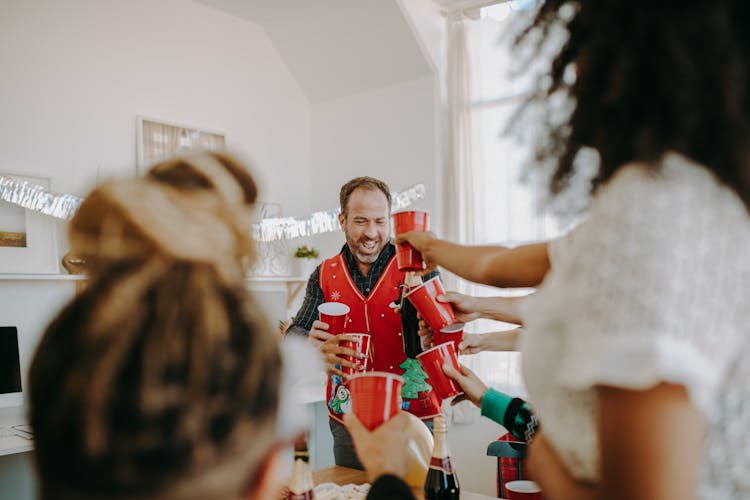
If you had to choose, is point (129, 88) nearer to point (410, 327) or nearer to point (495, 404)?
point (410, 327)

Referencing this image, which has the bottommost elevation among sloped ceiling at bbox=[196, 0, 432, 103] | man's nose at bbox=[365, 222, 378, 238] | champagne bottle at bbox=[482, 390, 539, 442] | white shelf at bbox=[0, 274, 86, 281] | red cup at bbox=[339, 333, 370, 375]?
champagne bottle at bbox=[482, 390, 539, 442]

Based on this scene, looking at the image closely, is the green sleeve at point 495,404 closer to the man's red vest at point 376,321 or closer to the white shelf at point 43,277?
the man's red vest at point 376,321

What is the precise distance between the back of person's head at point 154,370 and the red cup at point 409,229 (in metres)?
1.04

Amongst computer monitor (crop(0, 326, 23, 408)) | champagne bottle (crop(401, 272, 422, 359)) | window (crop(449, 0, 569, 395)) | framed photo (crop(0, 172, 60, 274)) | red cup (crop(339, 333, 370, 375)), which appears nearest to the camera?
red cup (crop(339, 333, 370, 375))

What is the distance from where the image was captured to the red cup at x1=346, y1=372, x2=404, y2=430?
1.14 meters

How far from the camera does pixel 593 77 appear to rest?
72 cm

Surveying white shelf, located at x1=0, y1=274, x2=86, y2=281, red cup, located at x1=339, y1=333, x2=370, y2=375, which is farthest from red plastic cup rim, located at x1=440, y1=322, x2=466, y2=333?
white shelf, located at x1=0, y1=274, x2=86, y2=281

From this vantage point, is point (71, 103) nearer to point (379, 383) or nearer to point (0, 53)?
point (0, 53)

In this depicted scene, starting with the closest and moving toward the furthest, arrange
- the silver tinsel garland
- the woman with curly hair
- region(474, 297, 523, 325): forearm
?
1. the woman with curly hair
2. region(474, 297, 523, 325): forearm
3. the silver tinsel garland

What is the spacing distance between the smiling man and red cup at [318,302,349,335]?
1.68 feet

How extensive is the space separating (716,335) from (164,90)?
4370 mm

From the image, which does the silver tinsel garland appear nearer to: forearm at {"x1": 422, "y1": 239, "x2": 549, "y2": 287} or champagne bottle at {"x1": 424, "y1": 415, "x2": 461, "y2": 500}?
champagne bottle at {"x1": 424, "y1": 415, "x2": 461, "y2": 500}

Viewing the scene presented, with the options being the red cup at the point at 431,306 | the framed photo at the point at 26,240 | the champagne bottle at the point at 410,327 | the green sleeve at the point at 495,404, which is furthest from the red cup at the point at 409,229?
the framed photo at the point at 26,240

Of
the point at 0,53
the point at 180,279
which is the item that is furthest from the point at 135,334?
the point at 0,53
